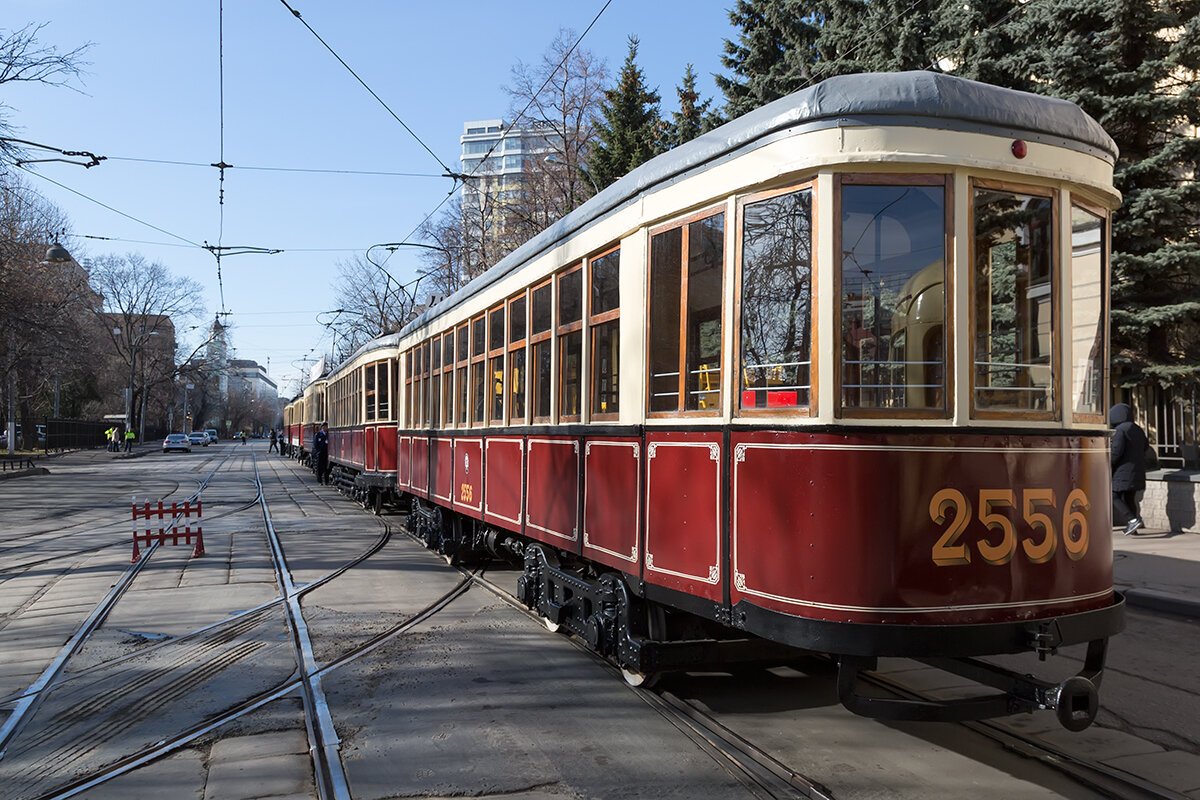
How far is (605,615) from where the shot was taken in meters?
5.92

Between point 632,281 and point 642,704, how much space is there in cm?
241

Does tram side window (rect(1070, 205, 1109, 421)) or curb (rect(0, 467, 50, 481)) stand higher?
tram side window (rect(1070, 205, 1109, 421))

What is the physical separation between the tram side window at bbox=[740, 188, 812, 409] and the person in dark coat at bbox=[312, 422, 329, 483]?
2474cm

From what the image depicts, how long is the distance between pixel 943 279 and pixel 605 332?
2.27 metres

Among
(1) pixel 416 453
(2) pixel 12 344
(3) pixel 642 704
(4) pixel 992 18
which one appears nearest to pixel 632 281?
(3) pixel 642 704

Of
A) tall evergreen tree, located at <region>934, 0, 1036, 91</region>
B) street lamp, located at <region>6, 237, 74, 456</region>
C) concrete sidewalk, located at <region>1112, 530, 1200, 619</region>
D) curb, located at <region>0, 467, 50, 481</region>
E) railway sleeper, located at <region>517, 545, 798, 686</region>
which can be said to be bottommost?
Answer: curb, located at <region>0, 467, 50, 481</region>

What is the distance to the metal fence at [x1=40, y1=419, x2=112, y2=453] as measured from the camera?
52188mm

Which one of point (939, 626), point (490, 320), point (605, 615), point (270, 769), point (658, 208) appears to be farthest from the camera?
point (490, 320)

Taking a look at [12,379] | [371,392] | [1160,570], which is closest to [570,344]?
[1160,570]

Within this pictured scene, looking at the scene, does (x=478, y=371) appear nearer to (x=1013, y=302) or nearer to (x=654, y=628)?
(x=654, y=628)

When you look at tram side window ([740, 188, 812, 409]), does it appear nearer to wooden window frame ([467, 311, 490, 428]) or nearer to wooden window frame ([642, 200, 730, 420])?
wooden window frame ([642, 200, 730, 420])

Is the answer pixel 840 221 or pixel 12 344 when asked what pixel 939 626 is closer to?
pixel 840 221

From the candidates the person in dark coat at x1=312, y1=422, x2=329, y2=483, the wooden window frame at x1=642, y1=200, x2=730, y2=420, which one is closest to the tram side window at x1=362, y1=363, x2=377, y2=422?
the person in dark coat at x1=312, y1=422, x2=329, y2=483

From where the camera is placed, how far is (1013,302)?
4543mm
